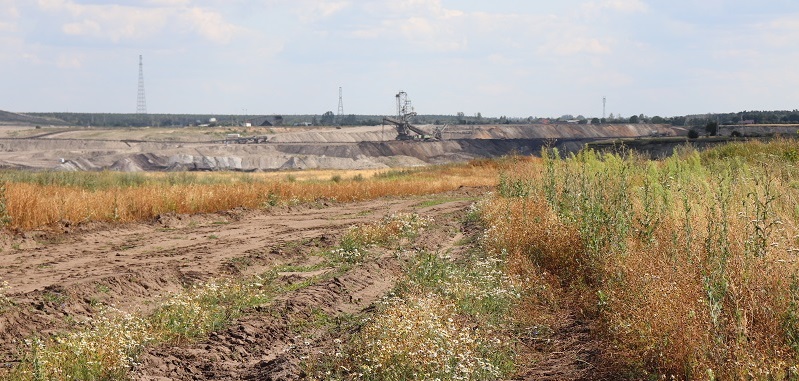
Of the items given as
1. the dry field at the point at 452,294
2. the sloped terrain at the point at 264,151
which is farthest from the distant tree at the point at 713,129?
the dry field at the point at 452,294

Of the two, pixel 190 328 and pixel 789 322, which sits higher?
pixel 789 322

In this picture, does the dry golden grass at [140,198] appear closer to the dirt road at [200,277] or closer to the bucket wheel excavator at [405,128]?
the dirt road at [200,277]

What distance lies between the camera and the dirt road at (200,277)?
969 centimetres

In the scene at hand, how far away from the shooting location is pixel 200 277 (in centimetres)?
1482

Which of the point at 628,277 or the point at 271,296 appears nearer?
the point at 628,277

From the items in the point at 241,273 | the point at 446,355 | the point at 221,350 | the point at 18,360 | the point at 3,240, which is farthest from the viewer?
the point at 3,240

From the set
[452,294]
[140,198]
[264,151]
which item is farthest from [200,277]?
[264,151]

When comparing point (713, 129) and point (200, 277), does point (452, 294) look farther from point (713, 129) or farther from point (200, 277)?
point (713, 129)

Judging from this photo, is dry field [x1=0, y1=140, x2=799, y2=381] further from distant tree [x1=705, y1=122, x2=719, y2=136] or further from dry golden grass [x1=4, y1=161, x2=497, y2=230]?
distant tree [x1=705, y1=122, x2=719, y2=136]

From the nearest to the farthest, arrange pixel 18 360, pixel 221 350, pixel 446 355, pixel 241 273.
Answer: pixel 446 355 → pixel 18 360 → pixel 221 350 → pixel 241 273

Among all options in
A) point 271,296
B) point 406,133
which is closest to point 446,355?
point 271,296

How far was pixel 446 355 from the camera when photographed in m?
8.20

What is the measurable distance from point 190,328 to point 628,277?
519cm

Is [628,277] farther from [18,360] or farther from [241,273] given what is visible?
[241,273]
